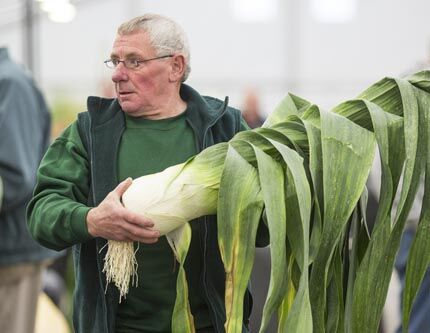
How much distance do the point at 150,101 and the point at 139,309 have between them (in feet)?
1.79

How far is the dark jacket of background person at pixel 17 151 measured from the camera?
4.71m

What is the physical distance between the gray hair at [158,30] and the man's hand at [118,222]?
0.44 meters

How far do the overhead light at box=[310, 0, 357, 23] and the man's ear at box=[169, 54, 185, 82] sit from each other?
28.0 ft

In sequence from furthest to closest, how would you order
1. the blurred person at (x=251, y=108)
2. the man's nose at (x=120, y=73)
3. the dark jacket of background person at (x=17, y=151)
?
the blurred person at (x=251, y=108)
the dark jacket of background person at (x=17, y=151)
the man's nose at (x=120, y=73)

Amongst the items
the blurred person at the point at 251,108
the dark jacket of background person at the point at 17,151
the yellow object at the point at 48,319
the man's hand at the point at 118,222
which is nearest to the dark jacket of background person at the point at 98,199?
the man's hand at the point at 118,222

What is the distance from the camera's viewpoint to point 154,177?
282 centimetres

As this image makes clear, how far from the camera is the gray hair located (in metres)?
3.04

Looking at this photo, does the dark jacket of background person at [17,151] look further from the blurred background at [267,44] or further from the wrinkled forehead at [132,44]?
the blurred background at [267,44]

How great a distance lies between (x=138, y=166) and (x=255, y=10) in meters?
9.00

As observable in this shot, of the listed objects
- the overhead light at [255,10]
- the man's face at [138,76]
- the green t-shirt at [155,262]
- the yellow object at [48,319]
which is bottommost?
the yellow object at [48,319]

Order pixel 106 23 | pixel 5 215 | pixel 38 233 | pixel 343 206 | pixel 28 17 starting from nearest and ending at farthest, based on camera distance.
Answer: pixel 343 206, pixel 38 233, pixel 5 215, pixel 28 17, pixel 106 23

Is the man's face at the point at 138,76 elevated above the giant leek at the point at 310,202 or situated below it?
above

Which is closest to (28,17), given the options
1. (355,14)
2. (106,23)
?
(106,23)

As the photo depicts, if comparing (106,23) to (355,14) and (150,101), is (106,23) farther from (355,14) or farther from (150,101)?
(150,101)
